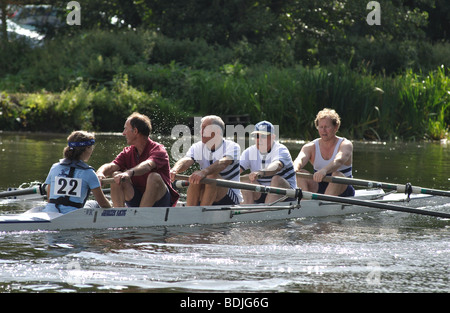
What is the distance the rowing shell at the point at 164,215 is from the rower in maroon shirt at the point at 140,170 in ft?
0.54

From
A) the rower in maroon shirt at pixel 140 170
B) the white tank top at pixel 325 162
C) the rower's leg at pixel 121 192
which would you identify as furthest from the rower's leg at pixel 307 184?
the rower's leg at pixel 121 192

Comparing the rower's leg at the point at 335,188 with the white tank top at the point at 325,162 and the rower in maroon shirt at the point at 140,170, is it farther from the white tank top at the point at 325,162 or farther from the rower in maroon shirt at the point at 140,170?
the rower in maroon shirt at the point at 140,170

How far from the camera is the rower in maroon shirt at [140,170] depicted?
345 inches

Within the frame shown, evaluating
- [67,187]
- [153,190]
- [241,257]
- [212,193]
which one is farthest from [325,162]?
[67,187]

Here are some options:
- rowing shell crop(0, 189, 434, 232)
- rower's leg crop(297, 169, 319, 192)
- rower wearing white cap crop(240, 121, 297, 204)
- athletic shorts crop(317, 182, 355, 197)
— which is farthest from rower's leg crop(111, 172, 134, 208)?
athletic shorts crop(317, 182, 355, 197)

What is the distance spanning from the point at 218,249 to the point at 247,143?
14.3 metres

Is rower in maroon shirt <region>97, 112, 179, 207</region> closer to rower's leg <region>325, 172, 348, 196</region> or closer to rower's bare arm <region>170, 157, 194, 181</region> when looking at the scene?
rower's bare arm <region>170, 157, 194, 181</region>

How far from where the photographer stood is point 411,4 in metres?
37.6

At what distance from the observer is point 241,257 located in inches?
302

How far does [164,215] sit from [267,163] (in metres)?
1.74

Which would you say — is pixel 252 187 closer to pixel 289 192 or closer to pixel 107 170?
pixel 289 192

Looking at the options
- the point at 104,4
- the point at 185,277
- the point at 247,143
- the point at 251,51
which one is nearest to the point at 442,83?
the point at 247,143

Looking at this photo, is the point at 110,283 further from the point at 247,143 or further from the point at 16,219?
the point at 247,143

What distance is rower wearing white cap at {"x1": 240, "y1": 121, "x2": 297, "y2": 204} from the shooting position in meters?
9.89
